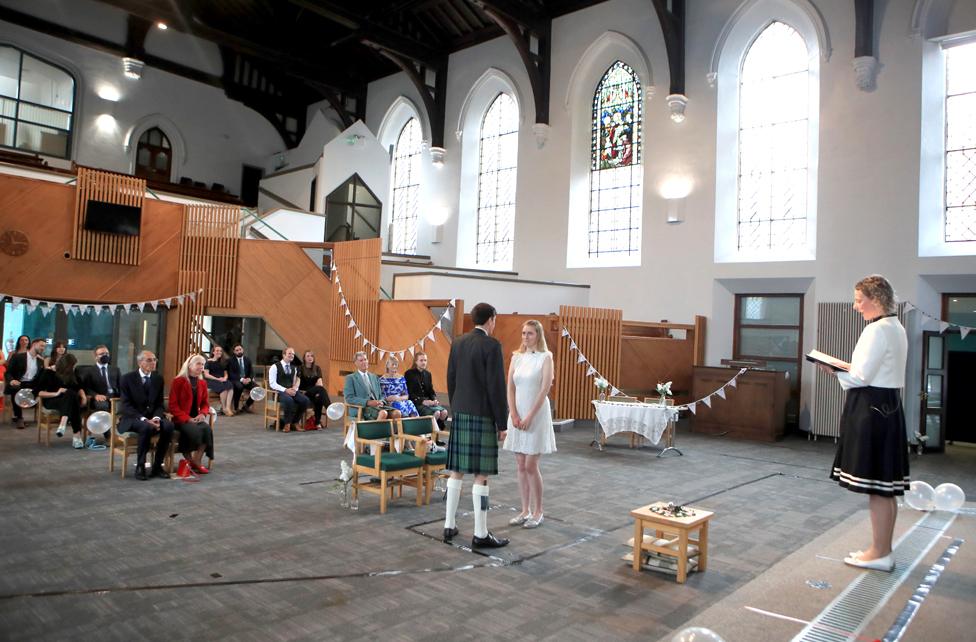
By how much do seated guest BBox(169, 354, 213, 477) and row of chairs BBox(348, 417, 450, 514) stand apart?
1.68 meters

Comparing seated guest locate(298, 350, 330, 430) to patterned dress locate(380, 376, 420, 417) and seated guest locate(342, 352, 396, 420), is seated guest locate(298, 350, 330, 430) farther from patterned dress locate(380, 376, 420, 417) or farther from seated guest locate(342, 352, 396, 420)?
patterned dress locate(380, 376, 420, 417)

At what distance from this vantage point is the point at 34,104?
52.9 ft

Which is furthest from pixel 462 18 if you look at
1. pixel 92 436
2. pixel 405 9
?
pixel 92 436

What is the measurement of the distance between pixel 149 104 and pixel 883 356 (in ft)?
62.4

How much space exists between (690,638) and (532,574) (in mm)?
1998

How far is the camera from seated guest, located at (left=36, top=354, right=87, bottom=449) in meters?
7.76

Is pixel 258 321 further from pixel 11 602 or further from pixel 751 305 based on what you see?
pixel 11 602

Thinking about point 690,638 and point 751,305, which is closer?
point 690,638

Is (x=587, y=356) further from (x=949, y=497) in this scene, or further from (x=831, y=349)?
(x=949, y=497)

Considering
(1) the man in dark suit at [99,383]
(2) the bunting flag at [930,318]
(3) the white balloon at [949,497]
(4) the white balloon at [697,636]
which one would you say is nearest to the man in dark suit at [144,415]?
(1) the man in dark suit at [99,383]

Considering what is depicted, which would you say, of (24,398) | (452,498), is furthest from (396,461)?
(24,398)

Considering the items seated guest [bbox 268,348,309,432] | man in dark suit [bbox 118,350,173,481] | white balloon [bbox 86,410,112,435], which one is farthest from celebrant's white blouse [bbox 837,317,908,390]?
seated guest [bbox 268,348,309,432]

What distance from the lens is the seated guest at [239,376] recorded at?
36.6ft

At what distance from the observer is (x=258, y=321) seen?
15.2 metres
